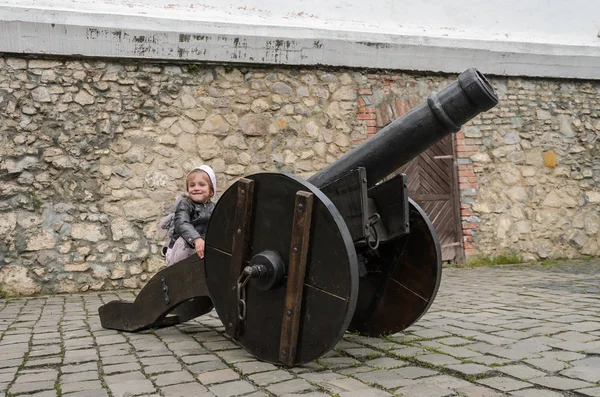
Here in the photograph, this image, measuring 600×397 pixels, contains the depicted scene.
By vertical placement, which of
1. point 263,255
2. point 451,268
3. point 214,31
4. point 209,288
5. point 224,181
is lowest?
→ point 451,268

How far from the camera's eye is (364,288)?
11.9ft

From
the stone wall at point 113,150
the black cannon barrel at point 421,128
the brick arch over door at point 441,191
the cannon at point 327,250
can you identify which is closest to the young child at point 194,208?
the cannon at point 327,250

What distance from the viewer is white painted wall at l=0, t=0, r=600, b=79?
20.1 ft

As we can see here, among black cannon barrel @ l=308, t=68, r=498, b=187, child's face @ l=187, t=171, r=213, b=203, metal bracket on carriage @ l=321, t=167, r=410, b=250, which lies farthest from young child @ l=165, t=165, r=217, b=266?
metal bracket on carriage @ l=321, t=167, r=410, b=250

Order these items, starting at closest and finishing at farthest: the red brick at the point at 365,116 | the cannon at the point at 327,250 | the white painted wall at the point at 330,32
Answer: the cannon at the point at 327,250, the white painted wall at the point at 330,32, the red brick at the point at 365,116

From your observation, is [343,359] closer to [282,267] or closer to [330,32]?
[282,267]

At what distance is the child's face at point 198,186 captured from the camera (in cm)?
399

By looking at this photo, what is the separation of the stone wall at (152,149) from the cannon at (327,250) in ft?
9.50

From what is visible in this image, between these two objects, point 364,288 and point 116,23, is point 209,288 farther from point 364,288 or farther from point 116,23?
point 116,23

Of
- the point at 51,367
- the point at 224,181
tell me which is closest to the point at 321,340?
the point at 51,367

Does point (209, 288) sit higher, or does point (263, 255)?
point (263, 255)

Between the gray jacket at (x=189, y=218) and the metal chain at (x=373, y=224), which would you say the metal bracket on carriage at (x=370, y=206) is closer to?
the metal chain at (x=373, y=224)

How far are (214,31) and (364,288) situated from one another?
3.96 meters

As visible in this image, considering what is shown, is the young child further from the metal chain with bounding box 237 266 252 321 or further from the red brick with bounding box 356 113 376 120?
the red brick with bounding box 356 113 376 120
